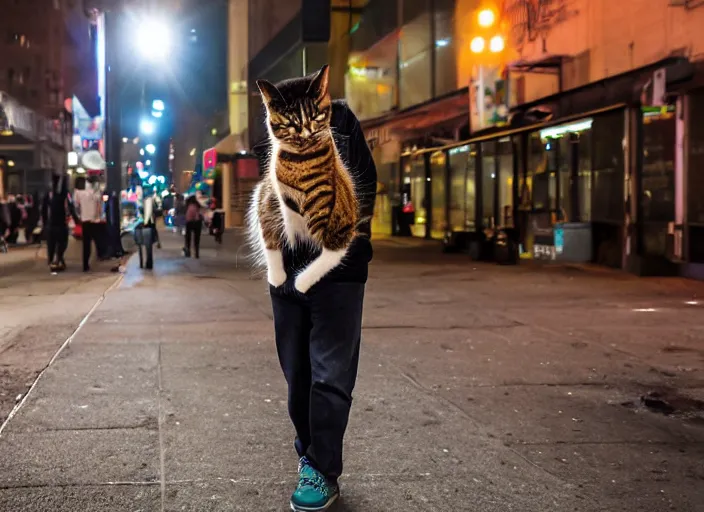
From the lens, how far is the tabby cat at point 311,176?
3367 mm

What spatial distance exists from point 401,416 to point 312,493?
1.76m

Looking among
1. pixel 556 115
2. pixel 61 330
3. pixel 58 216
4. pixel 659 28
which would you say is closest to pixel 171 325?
pixel 61 330

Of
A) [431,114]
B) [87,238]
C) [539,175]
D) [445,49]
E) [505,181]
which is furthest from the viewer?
[445,49]

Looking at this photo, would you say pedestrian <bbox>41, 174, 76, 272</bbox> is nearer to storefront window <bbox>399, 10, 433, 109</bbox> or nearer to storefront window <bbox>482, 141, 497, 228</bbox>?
storefront window <bbox>482, 141, 497, 228</bbox>

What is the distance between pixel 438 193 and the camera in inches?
982

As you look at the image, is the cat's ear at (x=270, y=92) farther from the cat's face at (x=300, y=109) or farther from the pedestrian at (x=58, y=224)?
the pedestrian at (x=58, y=224)

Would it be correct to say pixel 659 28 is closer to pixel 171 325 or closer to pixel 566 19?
pixel 566 19

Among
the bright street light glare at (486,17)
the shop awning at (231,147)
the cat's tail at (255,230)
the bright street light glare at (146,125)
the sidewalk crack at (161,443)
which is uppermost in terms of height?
the bright street light glare at (146,125)

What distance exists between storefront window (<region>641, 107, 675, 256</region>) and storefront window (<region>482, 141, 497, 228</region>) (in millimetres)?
6259

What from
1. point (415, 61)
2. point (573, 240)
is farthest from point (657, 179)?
point (415, 61)

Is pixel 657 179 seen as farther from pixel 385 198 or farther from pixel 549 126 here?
pixel 385 198

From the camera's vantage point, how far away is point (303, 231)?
11.3 ft

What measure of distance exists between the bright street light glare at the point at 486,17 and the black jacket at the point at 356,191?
16984 mm

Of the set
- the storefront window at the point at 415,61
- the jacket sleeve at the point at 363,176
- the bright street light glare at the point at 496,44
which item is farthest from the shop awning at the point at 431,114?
the jacket sleeve at the point at 363,176
